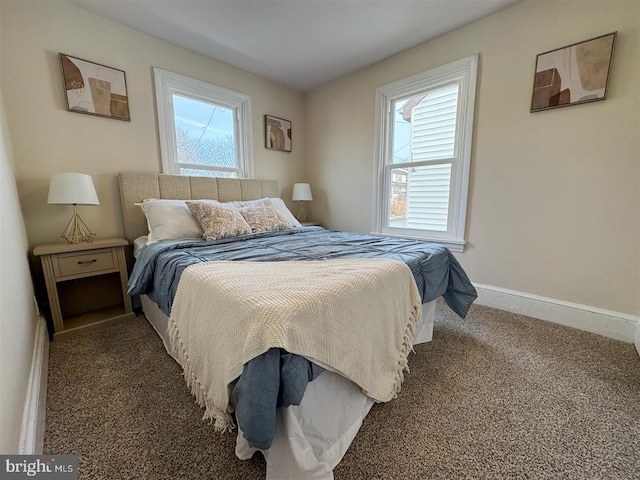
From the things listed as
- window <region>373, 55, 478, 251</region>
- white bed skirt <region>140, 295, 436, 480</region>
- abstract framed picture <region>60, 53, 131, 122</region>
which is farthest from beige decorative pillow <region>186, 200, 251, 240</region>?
window <region>373, 55, 478, 251</region>

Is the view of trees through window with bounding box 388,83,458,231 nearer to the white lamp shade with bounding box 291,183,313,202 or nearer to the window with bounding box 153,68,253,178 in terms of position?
the white lamp shade with bounding box 291,183,313,202

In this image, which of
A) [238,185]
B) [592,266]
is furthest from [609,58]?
[238,185]

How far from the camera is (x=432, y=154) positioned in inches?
103

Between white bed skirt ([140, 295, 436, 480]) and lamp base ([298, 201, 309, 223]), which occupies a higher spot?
lamp base ([298, 201, 309, 223])

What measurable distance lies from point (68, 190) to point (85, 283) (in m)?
0.88

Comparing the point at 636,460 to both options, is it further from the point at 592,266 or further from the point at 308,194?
the point at 308,194

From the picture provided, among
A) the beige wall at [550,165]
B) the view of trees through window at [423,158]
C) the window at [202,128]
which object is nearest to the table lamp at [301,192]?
the window at [202,128]

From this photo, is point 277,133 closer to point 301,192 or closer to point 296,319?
point 301,192

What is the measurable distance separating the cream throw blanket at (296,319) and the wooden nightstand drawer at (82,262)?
1178 mm

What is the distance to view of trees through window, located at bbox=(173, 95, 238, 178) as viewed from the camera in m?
2.66

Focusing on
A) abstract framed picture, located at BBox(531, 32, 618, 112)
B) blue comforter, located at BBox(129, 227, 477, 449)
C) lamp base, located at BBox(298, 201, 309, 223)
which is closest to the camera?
blue comforter, located at BBox(129, 227, 477, 449)

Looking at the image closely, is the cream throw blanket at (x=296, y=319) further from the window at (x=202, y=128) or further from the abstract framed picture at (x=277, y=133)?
the abstract framed picture at (x=277, y=133)

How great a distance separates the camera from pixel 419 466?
→ 0.96 meters

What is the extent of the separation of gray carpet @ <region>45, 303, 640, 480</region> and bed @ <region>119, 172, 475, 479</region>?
0.12 metres
